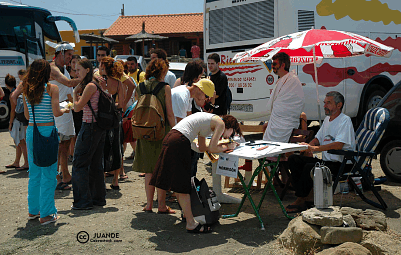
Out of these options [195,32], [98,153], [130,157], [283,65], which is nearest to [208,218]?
[98,153]

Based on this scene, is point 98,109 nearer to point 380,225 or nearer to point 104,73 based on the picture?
point 104,73

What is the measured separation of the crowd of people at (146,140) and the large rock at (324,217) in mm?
920

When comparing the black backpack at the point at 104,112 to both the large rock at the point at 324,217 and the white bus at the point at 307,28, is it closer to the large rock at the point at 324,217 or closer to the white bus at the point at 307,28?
the large rock at the point at 324,217

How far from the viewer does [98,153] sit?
17.3 ft

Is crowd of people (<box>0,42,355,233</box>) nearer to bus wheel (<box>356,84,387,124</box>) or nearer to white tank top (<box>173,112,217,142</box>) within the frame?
white tank top (<box>173,112,217,142</box>)

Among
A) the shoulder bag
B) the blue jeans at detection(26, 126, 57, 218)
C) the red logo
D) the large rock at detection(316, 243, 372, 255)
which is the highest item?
the red logo

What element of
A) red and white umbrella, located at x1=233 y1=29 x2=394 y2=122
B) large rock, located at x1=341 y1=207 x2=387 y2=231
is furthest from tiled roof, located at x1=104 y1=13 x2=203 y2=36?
large rock, located at x1=341 y1=207 x2=387 y2=231

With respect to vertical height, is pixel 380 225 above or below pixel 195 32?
below

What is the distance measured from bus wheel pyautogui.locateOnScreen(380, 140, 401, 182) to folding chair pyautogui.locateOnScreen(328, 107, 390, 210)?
3.58ft

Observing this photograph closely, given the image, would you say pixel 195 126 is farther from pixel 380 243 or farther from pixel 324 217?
pixel 380 243

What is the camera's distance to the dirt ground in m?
4.07

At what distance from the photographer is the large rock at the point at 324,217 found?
393cm

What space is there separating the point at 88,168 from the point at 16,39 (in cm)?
1028

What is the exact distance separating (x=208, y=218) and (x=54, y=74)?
2781mm
